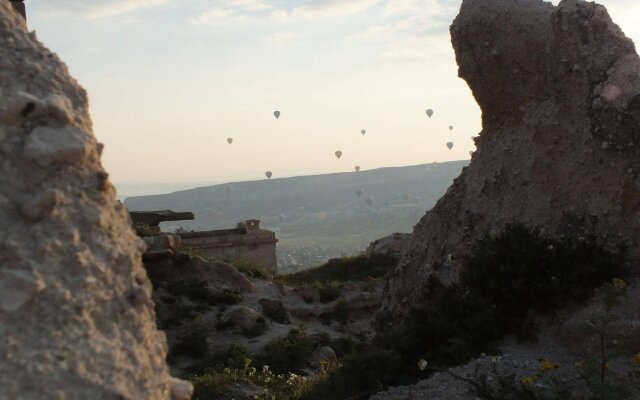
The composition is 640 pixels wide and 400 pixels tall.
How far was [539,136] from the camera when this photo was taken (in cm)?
745

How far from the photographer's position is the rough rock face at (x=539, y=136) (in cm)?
670

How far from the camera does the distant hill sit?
117 m

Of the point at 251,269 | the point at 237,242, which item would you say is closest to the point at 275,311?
the point at 251,269

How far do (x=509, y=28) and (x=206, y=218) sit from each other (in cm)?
11492

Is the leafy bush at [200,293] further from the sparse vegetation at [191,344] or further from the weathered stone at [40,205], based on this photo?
the weathered stone at [40,205]

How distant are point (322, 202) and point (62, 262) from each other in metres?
133

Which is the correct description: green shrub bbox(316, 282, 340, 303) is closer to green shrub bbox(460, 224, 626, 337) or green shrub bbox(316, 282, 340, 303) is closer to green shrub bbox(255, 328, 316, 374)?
green shrub bbox(255, 328, 316, 374)

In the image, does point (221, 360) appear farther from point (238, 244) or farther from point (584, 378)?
point (238, 244)

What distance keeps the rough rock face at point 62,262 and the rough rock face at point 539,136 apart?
15.8ft

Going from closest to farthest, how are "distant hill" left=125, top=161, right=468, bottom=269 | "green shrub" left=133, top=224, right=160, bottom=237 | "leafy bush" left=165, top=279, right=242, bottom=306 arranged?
"leafy bush" left=165, top=279, right=242, bottom=306 → "green shrub" left=133, top=224, right=160, bottom=237 → "distant hill" left=125, top=161, right=468, bottom=269

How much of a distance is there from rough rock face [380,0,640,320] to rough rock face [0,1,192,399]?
4804mm

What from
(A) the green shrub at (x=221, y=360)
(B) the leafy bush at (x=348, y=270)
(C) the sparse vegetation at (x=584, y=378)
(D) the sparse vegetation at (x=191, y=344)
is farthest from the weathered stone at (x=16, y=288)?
(B) the leafy bush at (x=348, y=270)

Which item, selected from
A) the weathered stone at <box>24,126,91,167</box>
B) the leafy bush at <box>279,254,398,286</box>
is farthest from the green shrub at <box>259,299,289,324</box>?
the weathered stone at <box>24,126,91,167</box>

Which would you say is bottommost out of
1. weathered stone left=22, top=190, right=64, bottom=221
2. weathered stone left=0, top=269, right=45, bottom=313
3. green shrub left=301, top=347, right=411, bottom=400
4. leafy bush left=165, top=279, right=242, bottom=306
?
leafy bush left=165, top=279, right=242, bottom=306
